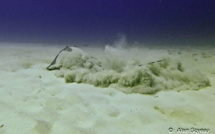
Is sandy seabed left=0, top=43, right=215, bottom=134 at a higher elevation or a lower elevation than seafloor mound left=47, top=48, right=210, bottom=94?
lower

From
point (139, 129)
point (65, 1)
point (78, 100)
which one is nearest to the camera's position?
point (139, 129)

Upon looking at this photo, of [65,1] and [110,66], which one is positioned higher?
[65,1]

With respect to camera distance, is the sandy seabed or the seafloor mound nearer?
the sandy seabed

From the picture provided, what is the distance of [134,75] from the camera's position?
9.66ft

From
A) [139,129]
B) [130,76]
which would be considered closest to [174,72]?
[130,76]

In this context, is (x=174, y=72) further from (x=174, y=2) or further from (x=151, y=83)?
(x=174, y=2)

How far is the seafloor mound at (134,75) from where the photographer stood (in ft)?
9.67

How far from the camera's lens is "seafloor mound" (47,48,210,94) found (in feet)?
9.67

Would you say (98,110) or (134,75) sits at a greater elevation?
(134,75)

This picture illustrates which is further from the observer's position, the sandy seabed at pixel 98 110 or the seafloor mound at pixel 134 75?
the seafloor mound at pixel 134 75

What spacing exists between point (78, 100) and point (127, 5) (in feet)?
334

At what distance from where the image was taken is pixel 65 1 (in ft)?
296

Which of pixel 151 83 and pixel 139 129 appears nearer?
pixel 139 129

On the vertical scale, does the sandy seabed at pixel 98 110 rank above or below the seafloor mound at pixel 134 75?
below
